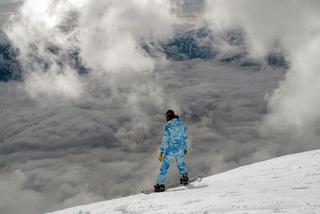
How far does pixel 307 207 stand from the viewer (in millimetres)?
8984

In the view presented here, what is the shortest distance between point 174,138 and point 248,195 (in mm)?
3906

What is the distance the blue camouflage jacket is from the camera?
14234 millimetres

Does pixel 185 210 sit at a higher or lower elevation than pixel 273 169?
lower

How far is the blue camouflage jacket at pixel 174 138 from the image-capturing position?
14234 millimetres

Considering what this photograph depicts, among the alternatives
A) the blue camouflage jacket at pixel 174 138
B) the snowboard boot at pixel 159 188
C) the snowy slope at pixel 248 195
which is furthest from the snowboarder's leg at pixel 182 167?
the snowboard boot at pixel 159 188

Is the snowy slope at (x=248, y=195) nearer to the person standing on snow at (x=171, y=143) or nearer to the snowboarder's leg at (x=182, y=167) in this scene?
the snowboarder's leg at (x=182, y=167)

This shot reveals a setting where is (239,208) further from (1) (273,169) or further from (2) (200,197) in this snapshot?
(1) (273,169)

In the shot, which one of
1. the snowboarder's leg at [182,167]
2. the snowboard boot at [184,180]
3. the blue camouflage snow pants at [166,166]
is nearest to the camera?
the blue camouflage snow pants at [166,166]

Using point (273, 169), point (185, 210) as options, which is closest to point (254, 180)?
point (273, 169)

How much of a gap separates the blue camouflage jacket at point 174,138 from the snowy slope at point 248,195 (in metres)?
1.27

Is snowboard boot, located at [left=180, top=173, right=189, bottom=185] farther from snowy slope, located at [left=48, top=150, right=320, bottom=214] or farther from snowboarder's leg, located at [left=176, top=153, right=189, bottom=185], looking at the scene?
snowy slope, located at [left=48, top=150, right=320, bottom=214]

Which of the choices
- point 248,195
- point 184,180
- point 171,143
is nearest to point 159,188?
point 184,180

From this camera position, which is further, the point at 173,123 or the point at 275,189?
the point at 173,123

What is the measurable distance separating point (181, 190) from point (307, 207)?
5.37 meters
